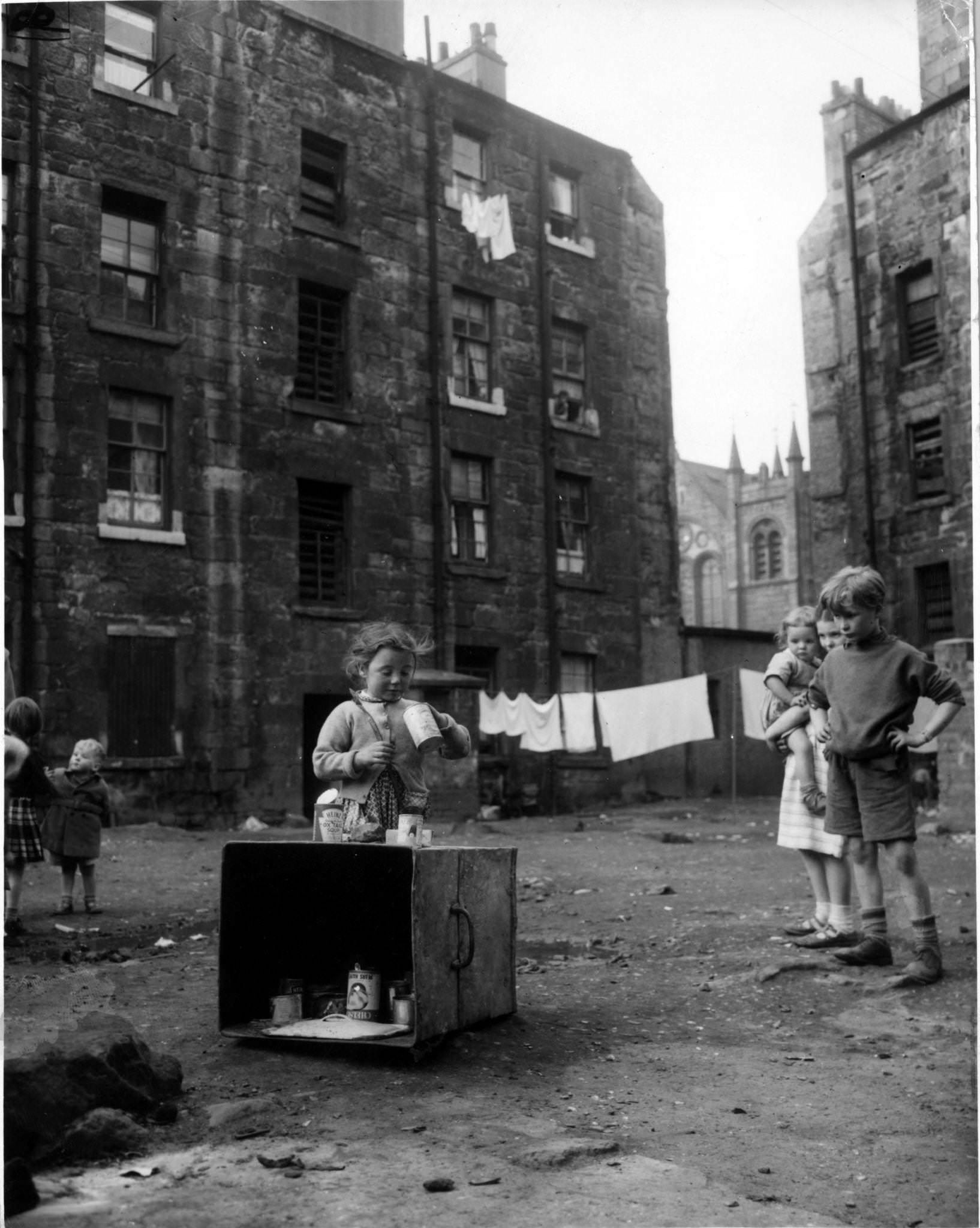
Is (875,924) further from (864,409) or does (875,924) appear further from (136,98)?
(864,409)

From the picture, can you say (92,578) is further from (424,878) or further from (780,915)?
(424,878)

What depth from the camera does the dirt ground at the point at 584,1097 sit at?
9.25 feet

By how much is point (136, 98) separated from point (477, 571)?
7979 mm

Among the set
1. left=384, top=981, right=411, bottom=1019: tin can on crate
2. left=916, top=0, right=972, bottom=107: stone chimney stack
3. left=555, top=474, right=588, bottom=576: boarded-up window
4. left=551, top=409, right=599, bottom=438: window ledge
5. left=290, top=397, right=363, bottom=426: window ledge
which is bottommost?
left=384, top=981, right=411, bottom=1019: tin can on crate

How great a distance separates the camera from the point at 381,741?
15.1 feet

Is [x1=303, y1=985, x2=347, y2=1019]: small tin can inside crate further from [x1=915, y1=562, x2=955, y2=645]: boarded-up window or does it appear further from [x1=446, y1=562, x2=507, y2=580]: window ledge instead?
[x1=915, y1=562, x2=955, y2=645]: boarded-up window

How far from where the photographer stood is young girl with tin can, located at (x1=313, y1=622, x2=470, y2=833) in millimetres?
4559

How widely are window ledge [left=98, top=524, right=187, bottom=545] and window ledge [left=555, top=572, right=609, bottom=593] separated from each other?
22.5 feet

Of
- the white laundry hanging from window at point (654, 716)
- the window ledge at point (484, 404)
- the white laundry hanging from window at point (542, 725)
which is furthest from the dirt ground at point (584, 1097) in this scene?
the window ledge at point (484, 404)

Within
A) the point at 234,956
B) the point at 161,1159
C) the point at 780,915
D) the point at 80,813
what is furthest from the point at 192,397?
the point at 161,1159

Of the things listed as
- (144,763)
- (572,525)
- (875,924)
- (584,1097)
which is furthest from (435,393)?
(584,1097)

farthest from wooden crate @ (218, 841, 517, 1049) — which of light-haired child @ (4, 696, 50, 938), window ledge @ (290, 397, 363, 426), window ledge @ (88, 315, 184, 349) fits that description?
window ledge @ (290, 397, 363, 426)

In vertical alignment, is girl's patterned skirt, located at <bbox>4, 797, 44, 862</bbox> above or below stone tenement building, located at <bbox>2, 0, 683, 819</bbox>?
below

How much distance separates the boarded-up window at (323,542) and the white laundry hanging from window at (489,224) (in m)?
4.57
